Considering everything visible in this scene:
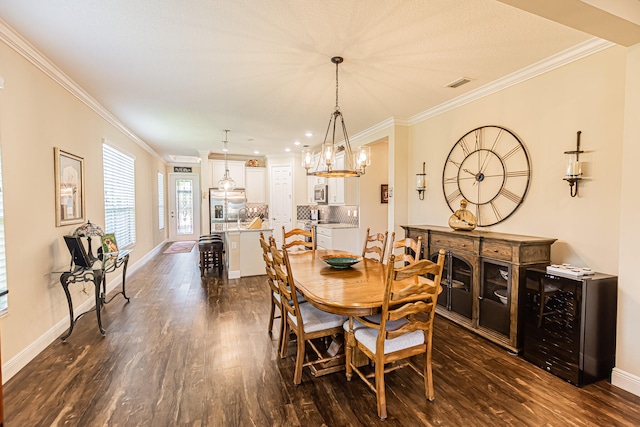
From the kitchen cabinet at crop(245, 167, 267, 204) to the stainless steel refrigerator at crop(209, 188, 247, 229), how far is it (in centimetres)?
21

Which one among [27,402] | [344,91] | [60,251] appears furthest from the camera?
[344,91]

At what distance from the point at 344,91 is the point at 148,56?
210cm

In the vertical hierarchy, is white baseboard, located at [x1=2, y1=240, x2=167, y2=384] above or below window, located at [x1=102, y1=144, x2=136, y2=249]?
below

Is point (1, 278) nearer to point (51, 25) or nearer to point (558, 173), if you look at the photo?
point (51, 25)

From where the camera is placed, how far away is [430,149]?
4.41 m

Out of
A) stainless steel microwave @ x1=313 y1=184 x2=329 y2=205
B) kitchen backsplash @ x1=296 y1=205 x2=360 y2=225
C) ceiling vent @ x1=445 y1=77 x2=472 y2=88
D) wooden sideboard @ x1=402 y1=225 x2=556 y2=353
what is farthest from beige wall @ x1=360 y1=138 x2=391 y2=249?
ceiling vent @ x1=445 y1=77 x2=472 y2=88

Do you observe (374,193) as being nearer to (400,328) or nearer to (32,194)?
(400,328)

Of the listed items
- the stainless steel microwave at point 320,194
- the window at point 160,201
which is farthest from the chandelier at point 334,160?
the window at point 160,201

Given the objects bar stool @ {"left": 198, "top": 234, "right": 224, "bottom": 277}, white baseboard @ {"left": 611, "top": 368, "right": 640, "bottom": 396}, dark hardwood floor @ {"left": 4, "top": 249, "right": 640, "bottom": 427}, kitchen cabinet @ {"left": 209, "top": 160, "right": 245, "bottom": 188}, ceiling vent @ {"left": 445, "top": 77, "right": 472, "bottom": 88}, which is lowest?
dark hardwood floor @ {"left": 4, "top": 249, "right": 640, "bottom": 427}

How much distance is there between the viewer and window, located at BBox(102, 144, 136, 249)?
4.55 metres

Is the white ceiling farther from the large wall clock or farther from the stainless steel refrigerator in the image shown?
the stainless steel refrigerator

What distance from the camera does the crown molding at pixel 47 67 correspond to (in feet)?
7.56

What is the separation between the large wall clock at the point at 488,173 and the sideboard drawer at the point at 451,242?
521 mm

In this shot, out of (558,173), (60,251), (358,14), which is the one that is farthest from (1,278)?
(558,173)
